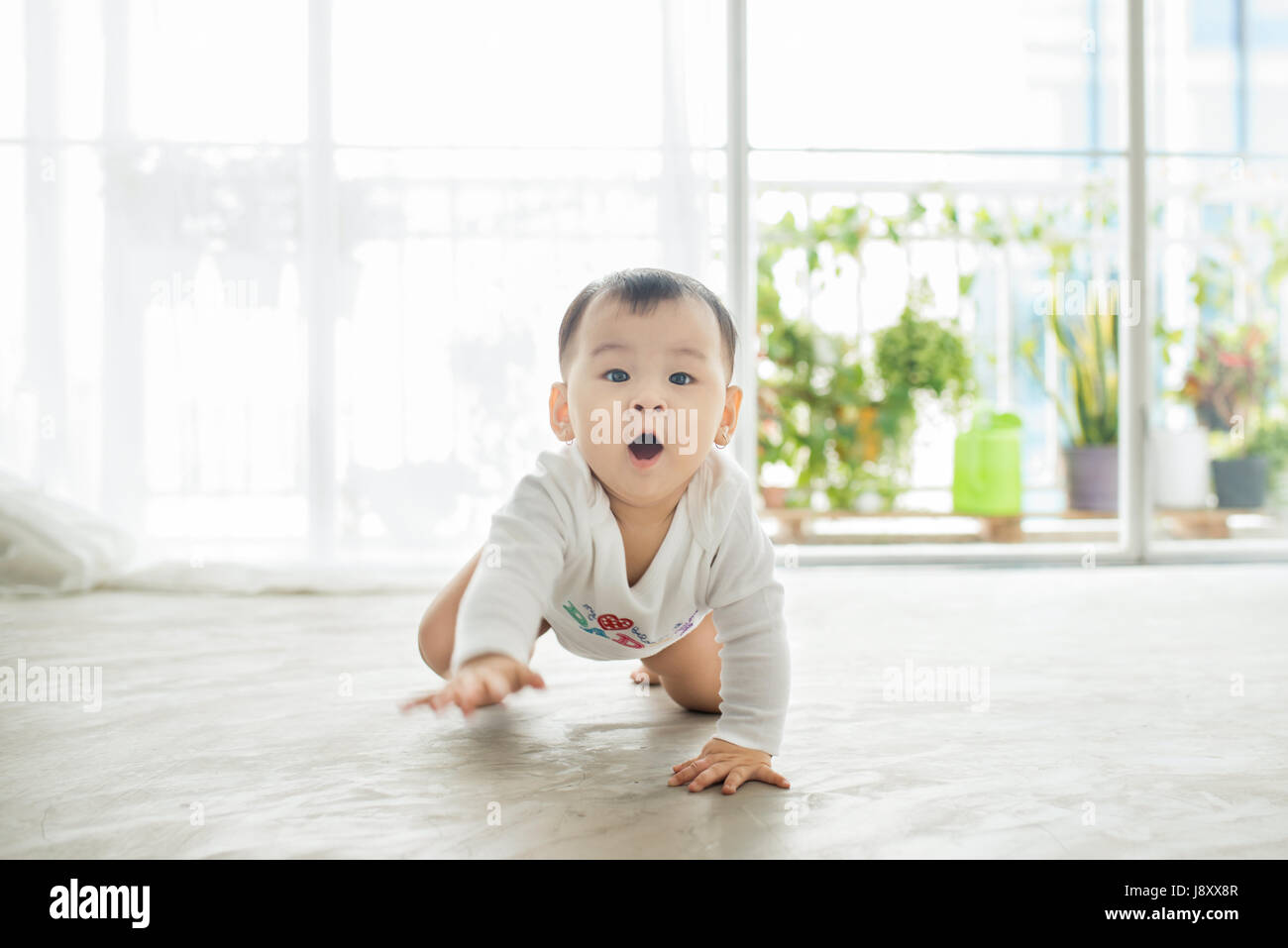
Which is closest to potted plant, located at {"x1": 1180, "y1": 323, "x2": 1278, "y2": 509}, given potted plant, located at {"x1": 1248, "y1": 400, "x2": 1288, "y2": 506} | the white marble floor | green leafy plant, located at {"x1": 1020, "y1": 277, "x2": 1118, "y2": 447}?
potted plant, located at {"x1": 1248, "y1": 400, "x2": 1288, "y2": 506}

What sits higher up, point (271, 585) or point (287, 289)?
point (287, 289)

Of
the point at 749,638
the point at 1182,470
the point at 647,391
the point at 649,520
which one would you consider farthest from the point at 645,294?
the point at 1182,470

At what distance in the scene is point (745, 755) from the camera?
3.11ft

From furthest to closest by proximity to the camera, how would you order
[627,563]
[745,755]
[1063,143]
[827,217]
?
[1063,143] < [827,217] < [627,563] < [745,755]

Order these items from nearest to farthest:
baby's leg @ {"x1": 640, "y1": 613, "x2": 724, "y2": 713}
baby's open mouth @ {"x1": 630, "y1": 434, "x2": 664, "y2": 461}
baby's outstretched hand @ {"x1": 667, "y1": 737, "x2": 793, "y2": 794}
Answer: baby's outstretched hand @ {"x1": 667, "y1": 737, "x2": 793, "y2": 794}
baby's open mouth @ {"x1": 630, "y1": 434, "x2": 664, "y2": 461}
baby's leg @ {"x1": 640, "y1": 613, "x2": 724, "y2": 713}

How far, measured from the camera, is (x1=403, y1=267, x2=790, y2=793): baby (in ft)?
3.20

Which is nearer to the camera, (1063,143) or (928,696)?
(928,696)

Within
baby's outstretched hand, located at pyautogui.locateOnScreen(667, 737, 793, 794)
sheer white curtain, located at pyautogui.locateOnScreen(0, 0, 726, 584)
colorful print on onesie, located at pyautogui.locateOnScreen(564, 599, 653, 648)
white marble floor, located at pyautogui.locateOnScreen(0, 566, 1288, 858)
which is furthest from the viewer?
sheer white curtain, located at pyautogui.locateOnScreen(0, 0, 726, 584)

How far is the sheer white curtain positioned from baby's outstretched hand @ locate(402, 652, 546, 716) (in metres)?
1.79

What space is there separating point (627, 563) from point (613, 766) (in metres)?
0.21

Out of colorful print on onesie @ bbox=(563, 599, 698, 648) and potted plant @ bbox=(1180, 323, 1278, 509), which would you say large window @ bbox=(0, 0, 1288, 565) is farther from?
potted plant @ bbox=(1180, 323, 1278, 509)
